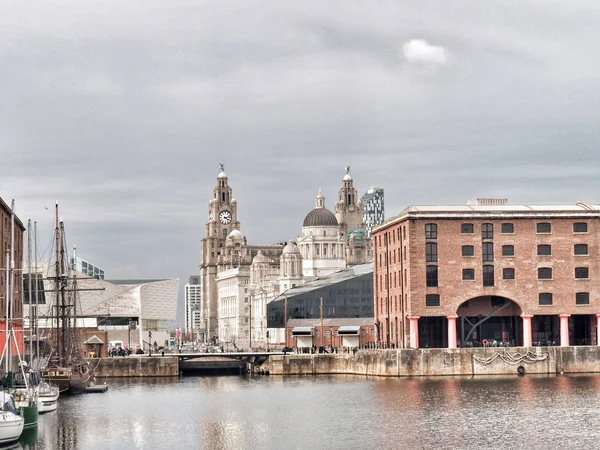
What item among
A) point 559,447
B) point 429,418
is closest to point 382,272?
point 429,418

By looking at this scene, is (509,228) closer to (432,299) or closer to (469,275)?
(469,275)

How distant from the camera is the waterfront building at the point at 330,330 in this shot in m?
187

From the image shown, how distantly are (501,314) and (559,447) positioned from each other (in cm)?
6396

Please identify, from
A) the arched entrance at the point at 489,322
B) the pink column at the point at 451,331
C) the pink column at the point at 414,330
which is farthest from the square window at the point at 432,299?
the arched entrance at the point at 489,322

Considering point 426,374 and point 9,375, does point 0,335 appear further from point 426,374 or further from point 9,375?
point 426,374

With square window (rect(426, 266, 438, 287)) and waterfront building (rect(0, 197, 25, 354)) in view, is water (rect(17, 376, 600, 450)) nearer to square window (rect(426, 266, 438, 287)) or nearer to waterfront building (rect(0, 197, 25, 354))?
waterfront building (rect(0, 197, 25, 354))

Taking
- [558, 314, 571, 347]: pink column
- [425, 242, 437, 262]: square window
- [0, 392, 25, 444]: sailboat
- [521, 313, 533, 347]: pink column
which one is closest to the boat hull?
[0, 392, 25, 444]: sailboat

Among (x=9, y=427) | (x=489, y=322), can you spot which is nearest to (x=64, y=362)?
(x=489, y=322)

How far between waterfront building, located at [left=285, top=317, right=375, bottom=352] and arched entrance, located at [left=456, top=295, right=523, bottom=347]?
54.1 m

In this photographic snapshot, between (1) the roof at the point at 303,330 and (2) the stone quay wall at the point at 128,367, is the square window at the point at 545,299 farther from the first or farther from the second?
(1) the roof at the point at 303,330

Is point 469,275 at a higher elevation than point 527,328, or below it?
higher

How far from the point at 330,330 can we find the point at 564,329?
70.6m

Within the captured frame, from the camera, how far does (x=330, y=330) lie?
195 metres

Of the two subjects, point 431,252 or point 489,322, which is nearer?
point 431,252
